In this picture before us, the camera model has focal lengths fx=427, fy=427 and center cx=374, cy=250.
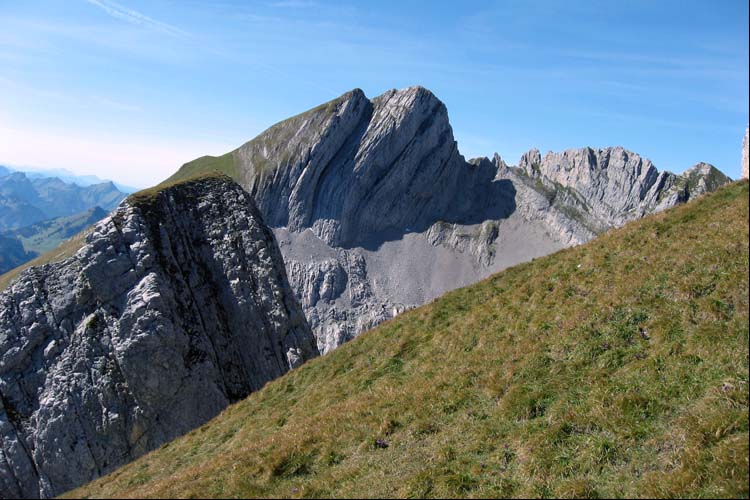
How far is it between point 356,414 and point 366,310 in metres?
121

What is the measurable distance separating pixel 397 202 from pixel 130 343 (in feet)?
407

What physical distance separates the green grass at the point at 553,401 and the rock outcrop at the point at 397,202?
11300cm

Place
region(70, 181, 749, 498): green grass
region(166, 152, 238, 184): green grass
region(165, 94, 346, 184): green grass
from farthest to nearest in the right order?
1. region(165, 94, 346, 184): green grass
2. region(166, 152, 238, 184): green grass
3. region(70, 181, 749, 498): green grass

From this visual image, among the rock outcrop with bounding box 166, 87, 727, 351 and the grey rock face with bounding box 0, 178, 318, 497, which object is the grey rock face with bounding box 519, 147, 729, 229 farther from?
the grey rock face with bounding box 0, 178, 318, 497

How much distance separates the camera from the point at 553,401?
1331cm

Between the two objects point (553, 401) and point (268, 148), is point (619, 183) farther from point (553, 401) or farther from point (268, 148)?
point (553, 401)

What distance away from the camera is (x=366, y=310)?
5389 inches

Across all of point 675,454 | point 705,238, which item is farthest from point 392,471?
point 705,238

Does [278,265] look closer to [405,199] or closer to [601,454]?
[601,454]

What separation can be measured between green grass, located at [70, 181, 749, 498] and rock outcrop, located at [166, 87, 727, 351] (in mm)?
113002

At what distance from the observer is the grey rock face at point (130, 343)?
168 feet

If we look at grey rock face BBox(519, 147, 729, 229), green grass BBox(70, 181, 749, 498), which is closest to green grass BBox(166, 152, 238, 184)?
grey rock face BBox(519, 147, 729, 229)

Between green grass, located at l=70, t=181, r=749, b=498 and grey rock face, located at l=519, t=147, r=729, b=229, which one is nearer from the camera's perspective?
green grass, located at l=70, t=181, r=749, b=498

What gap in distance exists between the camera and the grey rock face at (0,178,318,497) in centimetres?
5131
